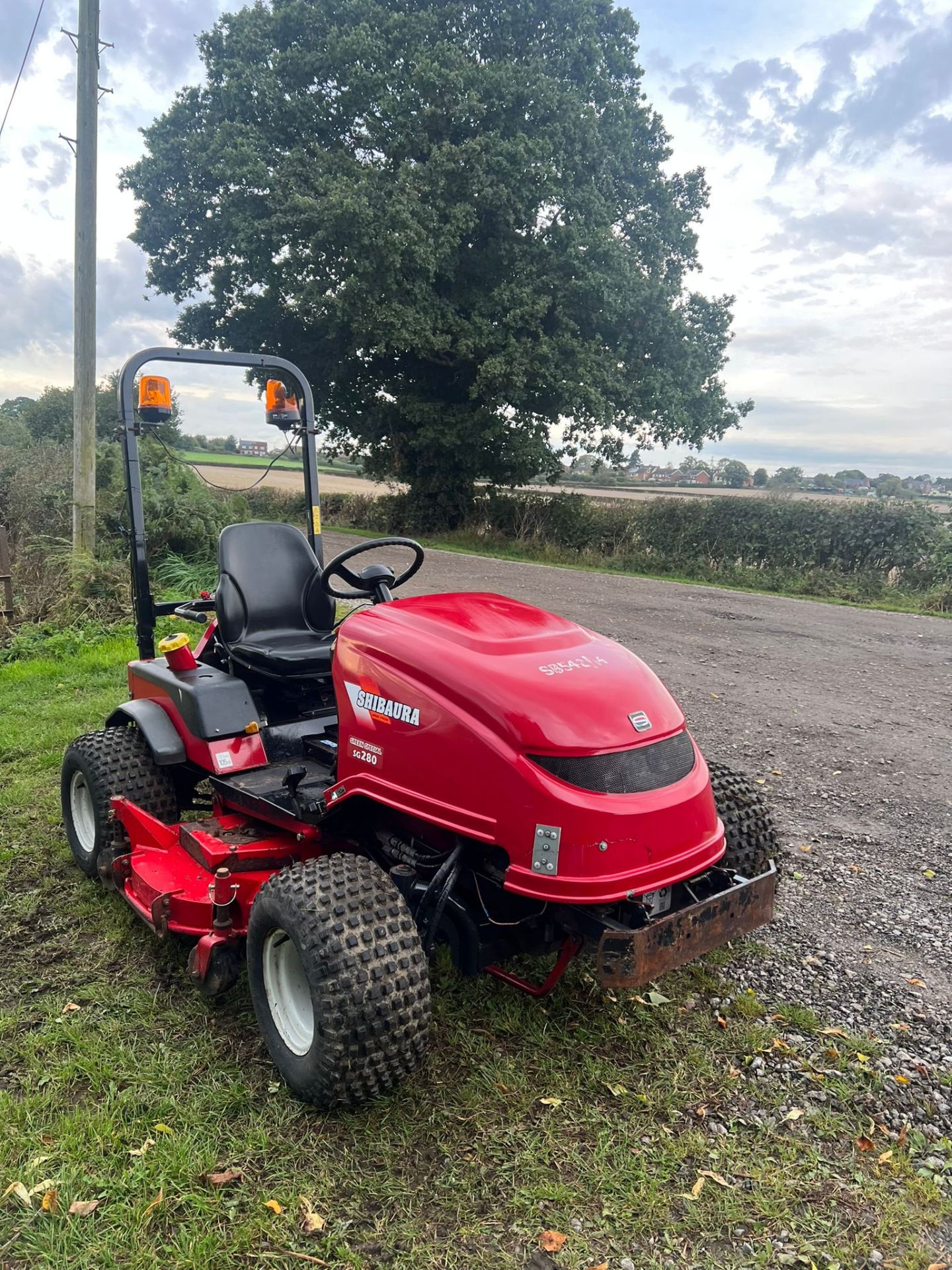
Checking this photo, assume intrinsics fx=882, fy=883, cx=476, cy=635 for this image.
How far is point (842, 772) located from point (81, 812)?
4.24m

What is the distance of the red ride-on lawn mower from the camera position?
2.32m

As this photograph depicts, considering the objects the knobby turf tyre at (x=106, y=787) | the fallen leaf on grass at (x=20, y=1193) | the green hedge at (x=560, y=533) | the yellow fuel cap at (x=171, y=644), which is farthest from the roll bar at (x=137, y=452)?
the green hedge at (x=560, y=533)

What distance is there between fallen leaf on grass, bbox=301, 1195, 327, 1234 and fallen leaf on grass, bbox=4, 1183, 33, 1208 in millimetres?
663

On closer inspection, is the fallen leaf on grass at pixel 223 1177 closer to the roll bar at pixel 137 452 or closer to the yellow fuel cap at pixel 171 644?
the yellow fuel cap at pixel 171 644

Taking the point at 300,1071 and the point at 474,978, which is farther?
the point at 474,978

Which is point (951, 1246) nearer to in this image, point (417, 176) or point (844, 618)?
point (844, 618)

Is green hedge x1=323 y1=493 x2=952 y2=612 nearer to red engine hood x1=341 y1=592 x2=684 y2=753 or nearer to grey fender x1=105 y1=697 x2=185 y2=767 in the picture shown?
red engine hood x1=341 y1=592 x2=684 y2=753

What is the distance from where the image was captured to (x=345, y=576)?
11.9 ft

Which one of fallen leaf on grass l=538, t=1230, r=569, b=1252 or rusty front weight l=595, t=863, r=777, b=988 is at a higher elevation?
rusty front weight l=595, t=863, r=777, b=988

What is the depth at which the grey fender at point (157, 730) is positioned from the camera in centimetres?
353

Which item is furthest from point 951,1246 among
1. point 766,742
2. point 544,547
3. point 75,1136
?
point 544,547

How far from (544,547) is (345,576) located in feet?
46.4

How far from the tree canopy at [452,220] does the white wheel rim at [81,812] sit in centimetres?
1294

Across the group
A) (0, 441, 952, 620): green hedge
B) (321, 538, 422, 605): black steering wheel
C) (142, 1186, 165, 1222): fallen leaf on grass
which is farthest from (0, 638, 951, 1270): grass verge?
(0, 441, 952, 620): green hedge
